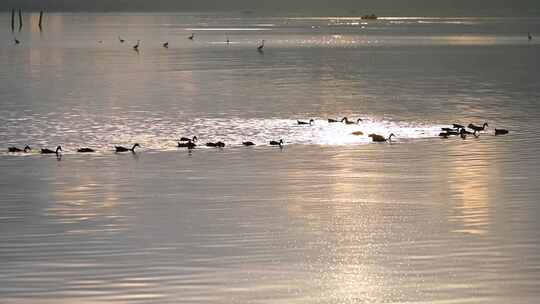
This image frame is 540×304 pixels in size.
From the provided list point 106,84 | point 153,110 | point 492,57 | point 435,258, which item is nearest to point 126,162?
point 435,258

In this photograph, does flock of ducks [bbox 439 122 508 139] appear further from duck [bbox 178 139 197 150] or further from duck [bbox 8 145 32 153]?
duck [bbox 8 145 32 153]

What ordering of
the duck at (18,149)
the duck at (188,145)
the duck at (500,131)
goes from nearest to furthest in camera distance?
1. the duck at (18,149)
2. the duck at (188,145)
3. the duck at (500,131)

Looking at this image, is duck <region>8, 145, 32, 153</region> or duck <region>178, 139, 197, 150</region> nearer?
duck <region>8, 145, 32, 153</region>

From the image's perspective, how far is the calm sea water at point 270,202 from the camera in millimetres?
16312

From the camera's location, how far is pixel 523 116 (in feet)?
135

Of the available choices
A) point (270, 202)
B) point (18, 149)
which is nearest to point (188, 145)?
point (18, 149)

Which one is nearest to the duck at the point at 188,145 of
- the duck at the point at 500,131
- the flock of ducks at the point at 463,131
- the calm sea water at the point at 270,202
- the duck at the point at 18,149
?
the calm sea water at the point at 270,202

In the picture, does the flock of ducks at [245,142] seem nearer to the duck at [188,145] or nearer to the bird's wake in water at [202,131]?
the duck at [188,145]

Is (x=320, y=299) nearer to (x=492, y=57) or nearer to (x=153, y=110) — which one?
(x=153, y=110)

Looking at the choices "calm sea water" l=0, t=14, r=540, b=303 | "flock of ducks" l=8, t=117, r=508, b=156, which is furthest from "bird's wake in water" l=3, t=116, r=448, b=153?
"flock of ducks" l=8, t=117, r=508, b=156

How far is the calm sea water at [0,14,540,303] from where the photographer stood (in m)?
16.3

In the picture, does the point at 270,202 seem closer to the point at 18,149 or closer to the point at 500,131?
the point at 18,149

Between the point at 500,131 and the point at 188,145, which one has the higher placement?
the point at 500,131

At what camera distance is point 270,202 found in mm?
22688
